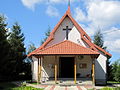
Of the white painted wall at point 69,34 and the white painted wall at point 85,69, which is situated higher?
the white painted wall at point 69,34

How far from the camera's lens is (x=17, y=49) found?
27.5 meters

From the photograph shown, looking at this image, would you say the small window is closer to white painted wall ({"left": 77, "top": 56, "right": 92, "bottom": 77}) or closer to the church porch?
the church porch

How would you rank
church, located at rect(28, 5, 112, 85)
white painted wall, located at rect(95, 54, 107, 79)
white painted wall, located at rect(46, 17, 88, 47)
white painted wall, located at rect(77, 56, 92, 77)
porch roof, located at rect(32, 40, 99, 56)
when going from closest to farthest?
1. porch roof, located at rect(32, 40, 99, 56)
2. church, located at rect(28, 5, 112, 85)
3. white painted wall, located at rect(77, 56, 92, 77)
4. white painted wall, located at rect(46, 17, 88, 47)
5. white painted wall, located at rect(95, 54, 107, 79)

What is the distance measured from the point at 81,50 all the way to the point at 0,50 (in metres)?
7.56

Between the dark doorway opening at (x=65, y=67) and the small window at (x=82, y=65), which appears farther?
the small window at (x=82, y=65)

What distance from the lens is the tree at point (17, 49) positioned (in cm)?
2635

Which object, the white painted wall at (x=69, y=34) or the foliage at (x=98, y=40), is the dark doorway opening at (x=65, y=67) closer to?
the white painted wall at (x=69, y=34)

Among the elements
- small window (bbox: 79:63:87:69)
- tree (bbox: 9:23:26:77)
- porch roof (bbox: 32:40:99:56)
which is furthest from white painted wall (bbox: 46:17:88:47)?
tree (bbox: 9:23:26:77)

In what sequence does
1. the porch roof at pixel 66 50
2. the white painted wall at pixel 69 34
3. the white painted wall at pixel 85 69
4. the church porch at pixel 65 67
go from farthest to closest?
the white painted wall at pixel 69 34 → the white painted wall at pixel 85 69 → the church porch at pixel 65 67 → the porch roof at pixel 66 50

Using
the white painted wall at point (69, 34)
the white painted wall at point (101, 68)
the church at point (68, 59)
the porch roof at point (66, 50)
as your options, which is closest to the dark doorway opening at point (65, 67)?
the church at point (68, 59)

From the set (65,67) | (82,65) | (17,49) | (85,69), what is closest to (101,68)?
(85,69)

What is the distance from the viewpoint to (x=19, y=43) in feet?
92.0

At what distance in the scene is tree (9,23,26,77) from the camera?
86.5ft

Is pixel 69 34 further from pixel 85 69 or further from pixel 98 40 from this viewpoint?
pixel 98 40
